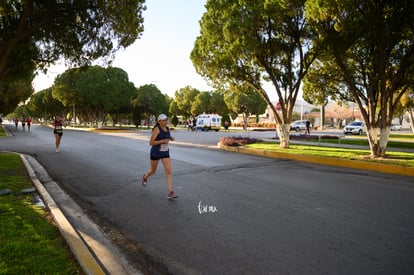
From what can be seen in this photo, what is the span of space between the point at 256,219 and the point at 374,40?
1045cm

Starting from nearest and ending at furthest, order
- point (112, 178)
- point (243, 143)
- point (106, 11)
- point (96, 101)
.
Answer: point (112, 178) → point (106, 11) → point (243, 143) → point (96, 101)

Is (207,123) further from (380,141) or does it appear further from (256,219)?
(256,219)

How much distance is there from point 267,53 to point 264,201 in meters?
11.5

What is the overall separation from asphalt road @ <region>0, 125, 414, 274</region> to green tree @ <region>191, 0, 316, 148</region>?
7.49 m

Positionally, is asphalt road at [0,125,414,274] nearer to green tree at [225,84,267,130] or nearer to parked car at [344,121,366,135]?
parked car at [344,121,366,135]

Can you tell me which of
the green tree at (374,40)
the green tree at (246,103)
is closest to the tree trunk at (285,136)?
the green tree at (374,40)

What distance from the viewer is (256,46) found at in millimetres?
14672

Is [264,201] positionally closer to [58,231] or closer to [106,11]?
[58,231]

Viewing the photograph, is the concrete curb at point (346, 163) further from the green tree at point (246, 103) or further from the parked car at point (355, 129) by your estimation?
Answer: the green tree at point (246, 103)

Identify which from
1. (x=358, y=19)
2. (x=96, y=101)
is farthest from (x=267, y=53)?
(x=96, y=101)

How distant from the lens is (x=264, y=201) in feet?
20.3

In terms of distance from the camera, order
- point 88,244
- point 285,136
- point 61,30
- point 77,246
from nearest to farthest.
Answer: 1. point 77,246
2. point 88,244
3. point 61,30
4. point 285,136

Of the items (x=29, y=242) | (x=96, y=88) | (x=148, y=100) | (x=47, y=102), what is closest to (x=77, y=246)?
(x=29, y=242)

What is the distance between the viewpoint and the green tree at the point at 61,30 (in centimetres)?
932
